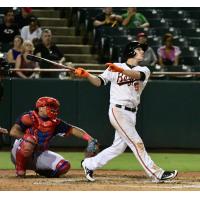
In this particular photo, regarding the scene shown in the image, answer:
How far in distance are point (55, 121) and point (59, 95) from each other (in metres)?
3.63

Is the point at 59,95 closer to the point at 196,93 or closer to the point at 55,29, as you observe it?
the point at 196,93

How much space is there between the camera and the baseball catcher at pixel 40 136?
9.71 m

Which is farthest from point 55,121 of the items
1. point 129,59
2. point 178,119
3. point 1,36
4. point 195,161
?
point 1,36

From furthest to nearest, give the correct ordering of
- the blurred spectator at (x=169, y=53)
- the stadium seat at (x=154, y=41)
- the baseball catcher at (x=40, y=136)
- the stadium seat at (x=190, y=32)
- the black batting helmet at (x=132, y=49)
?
the stadium seat at (x=190, y=32)
the stadium seat at (x=154, y=41)
the blurred spectator at (x=169, y=53)
the baseball catcher at (x=40, y=136)
the black batting helmet at (x=132, y=49)

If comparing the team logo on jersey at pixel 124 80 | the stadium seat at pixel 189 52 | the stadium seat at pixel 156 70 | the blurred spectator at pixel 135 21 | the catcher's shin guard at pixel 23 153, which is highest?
the blurred spectator at pixel 135 21

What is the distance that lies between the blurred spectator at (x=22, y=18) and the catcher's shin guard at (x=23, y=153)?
6.05 m

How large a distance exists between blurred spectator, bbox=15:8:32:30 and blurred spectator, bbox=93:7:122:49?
4.47ft

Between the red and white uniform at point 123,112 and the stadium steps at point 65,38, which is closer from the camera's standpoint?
the red and white uniform at point 123,112

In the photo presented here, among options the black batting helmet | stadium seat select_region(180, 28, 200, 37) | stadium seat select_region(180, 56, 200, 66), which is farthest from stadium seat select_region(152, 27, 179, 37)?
the black batting helmet

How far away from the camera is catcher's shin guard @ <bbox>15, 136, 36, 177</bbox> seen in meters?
9.71

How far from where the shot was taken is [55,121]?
982 cm

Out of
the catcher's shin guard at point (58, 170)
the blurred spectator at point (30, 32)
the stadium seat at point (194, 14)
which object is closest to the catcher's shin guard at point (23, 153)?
the catcher's shin guard at point (58, 170)

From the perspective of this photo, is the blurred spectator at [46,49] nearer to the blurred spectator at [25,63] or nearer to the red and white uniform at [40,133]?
the blurred spectator at [25,63]

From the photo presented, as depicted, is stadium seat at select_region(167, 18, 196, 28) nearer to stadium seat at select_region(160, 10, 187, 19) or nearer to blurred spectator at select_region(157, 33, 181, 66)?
stadium seat at select_region(160, 10, 187, 19)
